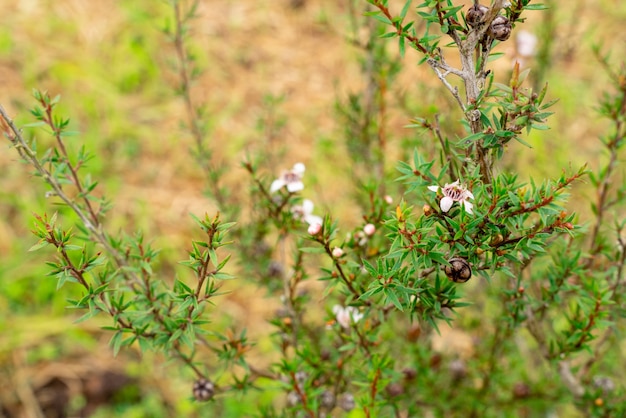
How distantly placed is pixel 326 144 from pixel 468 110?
6.77 ft

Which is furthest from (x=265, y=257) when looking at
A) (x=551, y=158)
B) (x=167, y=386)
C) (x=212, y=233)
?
(x=551, y=158)

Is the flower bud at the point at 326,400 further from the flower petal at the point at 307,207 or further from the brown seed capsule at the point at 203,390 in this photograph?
the flower petal at the point at 307,207

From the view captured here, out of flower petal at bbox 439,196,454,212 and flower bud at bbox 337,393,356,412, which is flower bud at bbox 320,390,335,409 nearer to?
flower bud at bbox 337,393,356,412

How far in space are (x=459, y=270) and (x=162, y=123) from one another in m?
4.57

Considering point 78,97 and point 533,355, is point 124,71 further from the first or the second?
point 533,355

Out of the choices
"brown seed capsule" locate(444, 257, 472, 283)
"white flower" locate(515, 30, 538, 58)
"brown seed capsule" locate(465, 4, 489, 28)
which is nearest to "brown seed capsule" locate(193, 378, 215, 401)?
"brown seed capsule" locate(444, 257, 472, 283)

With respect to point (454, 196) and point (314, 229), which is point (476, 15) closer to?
point (454, 196)

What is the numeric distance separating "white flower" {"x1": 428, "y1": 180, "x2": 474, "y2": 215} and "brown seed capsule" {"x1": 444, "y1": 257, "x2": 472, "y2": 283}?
0.39 feet

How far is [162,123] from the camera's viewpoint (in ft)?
17.9

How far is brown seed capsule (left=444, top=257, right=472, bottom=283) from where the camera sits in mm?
1330

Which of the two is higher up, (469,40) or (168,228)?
(168,228)

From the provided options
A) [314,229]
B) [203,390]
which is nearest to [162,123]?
[203,390]

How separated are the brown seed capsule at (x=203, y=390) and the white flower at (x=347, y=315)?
1.57 ft

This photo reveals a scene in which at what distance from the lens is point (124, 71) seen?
557cm
